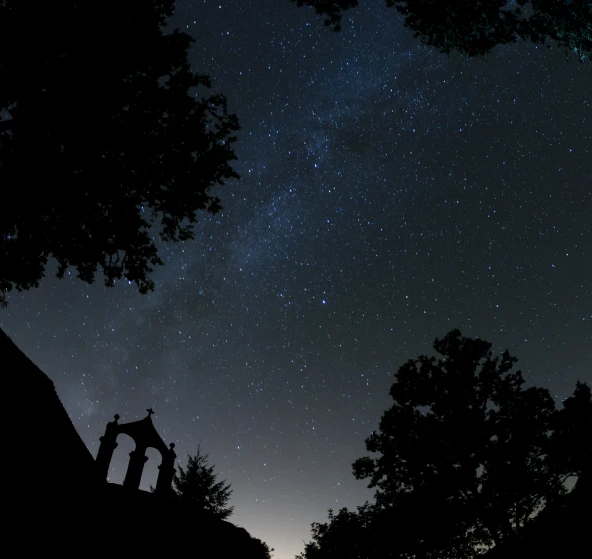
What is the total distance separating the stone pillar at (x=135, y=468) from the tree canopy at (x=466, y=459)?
8902mm

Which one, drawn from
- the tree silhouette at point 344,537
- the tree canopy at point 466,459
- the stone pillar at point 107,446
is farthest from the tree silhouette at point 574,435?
the stone pillar at point 107,446

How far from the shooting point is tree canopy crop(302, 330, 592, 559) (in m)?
13.9

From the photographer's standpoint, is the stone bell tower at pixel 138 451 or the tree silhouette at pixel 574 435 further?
the stone bell tower at pixel 138 451

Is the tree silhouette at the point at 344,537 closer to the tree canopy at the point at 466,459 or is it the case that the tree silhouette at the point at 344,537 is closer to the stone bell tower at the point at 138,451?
the tree canopy at the point at 466,459

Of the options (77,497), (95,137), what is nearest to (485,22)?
(95,137)

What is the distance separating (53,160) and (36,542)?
28.6 ft

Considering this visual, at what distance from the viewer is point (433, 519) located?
1421 centimetres

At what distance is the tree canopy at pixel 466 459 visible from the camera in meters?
13.9

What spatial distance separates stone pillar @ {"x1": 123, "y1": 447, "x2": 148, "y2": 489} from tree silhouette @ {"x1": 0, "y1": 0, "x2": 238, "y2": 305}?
23.2 ft

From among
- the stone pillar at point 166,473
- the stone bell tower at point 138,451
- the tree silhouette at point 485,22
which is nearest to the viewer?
the tree silhouette at point 485,22

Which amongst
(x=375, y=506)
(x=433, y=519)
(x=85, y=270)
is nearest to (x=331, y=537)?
(x=375, y=506)

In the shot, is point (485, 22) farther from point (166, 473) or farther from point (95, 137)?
point (166, 473)

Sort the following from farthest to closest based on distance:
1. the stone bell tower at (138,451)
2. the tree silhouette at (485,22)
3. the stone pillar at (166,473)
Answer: the stone pillar at (166,473)
the stone bell tower at (138,451)
the tree silhouette at (485,22)

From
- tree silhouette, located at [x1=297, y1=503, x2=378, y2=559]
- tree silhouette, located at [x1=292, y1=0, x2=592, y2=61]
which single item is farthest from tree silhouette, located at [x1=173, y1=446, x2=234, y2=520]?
tree silhouette, located at [x1=292, y1=0, x2=592, y2=61]
